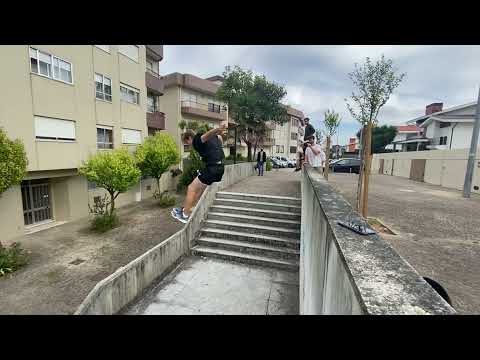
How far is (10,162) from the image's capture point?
750cm

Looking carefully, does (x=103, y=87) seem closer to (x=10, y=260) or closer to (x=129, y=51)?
(x=129, y=51)

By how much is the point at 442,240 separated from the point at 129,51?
1719 centimetres

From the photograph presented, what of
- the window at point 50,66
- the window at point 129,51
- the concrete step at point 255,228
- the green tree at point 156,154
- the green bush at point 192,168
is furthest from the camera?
the green bush at point 192,168

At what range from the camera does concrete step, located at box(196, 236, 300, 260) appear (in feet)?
21.6

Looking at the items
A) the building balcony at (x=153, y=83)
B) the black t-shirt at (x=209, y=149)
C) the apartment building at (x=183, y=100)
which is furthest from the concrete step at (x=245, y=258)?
the apartment building at (x=183, y=100)

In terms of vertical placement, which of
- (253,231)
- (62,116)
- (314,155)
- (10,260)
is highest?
(62,116)

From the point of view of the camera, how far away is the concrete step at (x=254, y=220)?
742 cm

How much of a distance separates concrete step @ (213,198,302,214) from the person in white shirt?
7.04ft

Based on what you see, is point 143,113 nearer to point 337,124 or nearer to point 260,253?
point 260,253

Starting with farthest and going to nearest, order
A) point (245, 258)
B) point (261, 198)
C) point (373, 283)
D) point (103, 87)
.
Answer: point (103, 87)
point (261, 198)
point (245, 258)
point (373, 283)

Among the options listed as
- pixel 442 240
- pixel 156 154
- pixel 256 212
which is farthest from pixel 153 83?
pixel 442 240

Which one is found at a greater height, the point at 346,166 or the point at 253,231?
the point at 346,166

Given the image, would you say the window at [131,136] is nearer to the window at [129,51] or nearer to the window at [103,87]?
the window at [103,87]

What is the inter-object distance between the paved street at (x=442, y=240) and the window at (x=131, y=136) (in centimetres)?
1357
